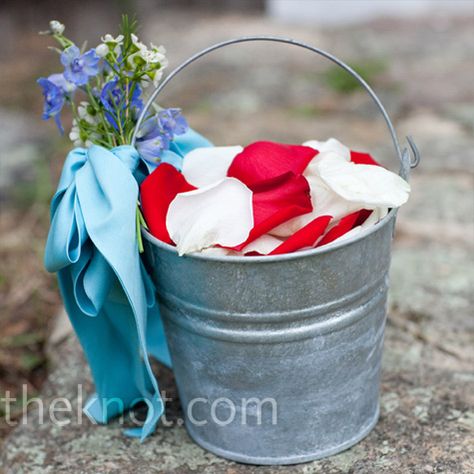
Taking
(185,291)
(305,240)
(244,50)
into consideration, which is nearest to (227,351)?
(185,291)

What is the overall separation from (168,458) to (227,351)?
340 mm

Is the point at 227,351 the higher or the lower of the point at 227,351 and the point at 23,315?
the higher

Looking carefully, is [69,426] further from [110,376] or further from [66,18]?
[66,18]

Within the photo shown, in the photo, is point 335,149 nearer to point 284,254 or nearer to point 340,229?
point 340,229

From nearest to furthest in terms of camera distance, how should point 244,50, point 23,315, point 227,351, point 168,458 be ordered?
point 227,351 → point 168,458 → point 23,315 → point 244,50

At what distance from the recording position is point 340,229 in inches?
65.0

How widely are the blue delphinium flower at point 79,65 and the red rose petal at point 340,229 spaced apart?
0.59 metres

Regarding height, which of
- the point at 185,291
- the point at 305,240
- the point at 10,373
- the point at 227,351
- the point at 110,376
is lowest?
the point at 10,373

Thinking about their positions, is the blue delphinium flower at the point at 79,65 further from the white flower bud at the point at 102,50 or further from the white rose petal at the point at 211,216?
the white rose petal at the point at 211,216

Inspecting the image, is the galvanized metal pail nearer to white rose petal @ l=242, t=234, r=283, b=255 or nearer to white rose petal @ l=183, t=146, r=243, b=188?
white rose petal @ l=242, t=234, r=283, b=255

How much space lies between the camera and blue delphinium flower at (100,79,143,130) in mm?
1750

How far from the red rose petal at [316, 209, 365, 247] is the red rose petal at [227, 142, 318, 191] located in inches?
6.1

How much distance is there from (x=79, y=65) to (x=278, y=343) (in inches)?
28.0

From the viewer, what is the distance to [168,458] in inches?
73.6
